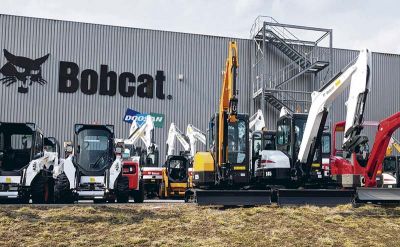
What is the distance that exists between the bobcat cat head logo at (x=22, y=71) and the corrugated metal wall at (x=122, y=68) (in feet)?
0.98

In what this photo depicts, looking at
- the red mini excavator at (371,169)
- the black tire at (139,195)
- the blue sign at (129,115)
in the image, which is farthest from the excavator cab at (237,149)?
the blue sign at (129,115)

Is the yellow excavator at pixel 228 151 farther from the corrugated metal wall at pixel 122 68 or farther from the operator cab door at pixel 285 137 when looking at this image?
the corrugated metal wall at pixel 122 68

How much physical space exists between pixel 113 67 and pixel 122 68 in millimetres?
610

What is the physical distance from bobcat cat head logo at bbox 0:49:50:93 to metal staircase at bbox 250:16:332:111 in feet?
48.4

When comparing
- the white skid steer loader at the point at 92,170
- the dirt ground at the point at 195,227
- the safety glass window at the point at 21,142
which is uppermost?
the safety glass window at the point at 21,142

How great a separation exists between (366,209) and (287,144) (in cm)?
429

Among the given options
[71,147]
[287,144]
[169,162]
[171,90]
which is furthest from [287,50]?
[71,147]

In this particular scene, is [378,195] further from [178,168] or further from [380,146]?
[178,168]

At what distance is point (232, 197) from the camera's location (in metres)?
14.4

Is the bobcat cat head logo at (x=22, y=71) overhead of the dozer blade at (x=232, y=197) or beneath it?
overhead

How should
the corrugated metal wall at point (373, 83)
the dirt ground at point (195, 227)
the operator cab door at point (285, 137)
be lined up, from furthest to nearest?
the corrugated metal wall at point (373, 83)
the operator cab door at point (285, 137)
the dirt ground at point (195, 227)

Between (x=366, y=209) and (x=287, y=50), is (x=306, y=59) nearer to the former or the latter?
(x=287, y=50)

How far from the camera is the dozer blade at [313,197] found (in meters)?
14.5

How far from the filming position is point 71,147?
17.5 meters
